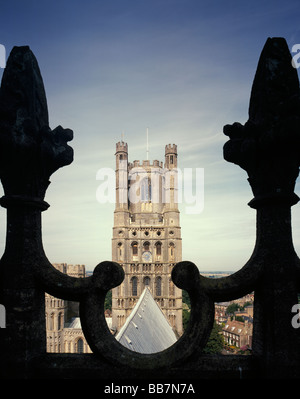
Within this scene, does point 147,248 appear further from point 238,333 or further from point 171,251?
point 238,333

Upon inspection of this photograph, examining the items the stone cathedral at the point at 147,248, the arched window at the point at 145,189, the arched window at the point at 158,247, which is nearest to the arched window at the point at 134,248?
the stone cathedral at the point at 147,248

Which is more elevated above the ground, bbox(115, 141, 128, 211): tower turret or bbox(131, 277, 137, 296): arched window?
bbox(115, 141, 128, 211): tower turret

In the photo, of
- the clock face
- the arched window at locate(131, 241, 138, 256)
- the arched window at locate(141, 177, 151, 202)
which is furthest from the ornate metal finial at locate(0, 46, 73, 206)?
the arched window at locate(141, 177, 151, 202)

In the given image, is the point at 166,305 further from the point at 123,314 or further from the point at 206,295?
the point at 206,295

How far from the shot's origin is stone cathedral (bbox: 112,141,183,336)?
4778cm

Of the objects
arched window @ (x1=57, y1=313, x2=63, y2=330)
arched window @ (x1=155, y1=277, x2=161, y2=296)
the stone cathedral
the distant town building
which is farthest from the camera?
the distant town building

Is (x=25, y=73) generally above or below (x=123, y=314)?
above

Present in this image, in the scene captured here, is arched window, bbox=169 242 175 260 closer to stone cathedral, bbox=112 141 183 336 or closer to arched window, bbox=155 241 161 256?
stone cathedral, bbox=112 141 183 336

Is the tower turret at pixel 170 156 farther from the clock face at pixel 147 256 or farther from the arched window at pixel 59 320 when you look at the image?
the arched window at pixel 59 320

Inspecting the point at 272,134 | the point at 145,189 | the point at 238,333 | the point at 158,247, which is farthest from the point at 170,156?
the point at 272,134
